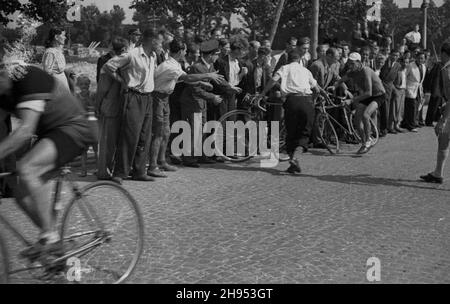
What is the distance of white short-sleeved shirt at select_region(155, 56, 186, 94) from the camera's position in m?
9.30

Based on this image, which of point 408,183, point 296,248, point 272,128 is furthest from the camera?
point 272,128

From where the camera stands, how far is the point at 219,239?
6098mm

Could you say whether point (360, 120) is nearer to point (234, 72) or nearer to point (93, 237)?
point (234, 72)

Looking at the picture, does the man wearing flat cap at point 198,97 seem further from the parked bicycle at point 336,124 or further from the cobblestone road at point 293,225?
the parked bicycle at point 336,124

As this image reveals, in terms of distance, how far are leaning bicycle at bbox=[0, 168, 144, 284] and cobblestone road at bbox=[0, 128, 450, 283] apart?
0.83ft

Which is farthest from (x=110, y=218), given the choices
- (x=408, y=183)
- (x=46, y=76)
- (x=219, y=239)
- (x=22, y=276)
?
(x=408, y=183)

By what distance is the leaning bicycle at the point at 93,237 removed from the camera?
4363 mm

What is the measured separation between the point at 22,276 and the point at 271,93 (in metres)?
8.23

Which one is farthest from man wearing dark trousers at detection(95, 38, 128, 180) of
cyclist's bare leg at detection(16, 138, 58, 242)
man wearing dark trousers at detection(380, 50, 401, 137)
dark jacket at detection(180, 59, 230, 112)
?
man wearing dark trousers at detection(380, 50, 401, 137)

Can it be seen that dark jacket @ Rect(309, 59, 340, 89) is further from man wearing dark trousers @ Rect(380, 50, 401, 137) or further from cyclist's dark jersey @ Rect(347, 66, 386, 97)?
man wearing dark trousers @ Rect(380, 50, 401, 137)

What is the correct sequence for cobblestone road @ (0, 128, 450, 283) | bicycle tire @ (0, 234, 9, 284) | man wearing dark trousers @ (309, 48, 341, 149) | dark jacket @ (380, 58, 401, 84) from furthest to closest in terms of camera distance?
dark jacket @ (380, 58, 401, 84), man wearing dark trousers @ (309, 48, 341, 149), cobblestone road @ (0, 128, 450, 283), bicycle tire @ (0, 234, 9, 284)

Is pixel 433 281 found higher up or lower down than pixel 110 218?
lower down

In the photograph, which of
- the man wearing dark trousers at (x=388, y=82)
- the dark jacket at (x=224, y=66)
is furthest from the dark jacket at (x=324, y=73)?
the man wearing dark trousers at (x=388, y=82)

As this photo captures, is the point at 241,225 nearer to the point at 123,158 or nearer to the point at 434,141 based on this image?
→ the point at 123,158
